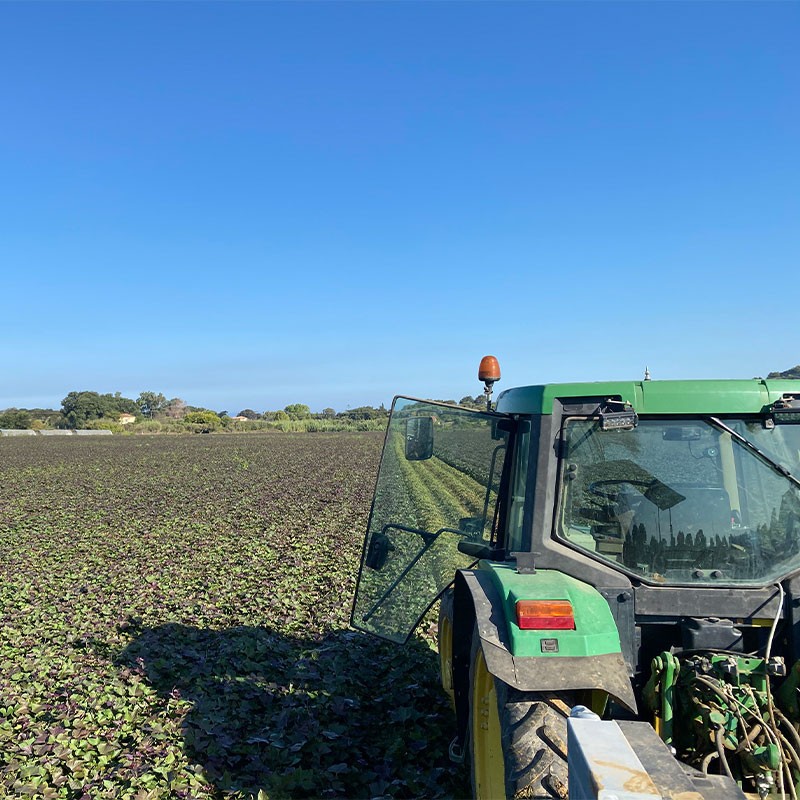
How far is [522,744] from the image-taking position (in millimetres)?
2668

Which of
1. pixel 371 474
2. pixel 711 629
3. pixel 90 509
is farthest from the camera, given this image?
pixel 371 474

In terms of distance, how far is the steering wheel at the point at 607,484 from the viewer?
3.29 meters

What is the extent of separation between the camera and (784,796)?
2795 mm

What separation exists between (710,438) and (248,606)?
19.2 ft

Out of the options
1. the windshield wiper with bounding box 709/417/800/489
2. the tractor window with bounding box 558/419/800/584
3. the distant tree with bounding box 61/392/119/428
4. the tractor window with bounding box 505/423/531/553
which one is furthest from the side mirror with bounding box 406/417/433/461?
the distant tree with bounding box 61/392/119/428

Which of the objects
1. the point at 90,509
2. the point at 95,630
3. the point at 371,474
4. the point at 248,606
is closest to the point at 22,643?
the point at 95,630

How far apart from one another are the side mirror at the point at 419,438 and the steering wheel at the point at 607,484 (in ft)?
3.42

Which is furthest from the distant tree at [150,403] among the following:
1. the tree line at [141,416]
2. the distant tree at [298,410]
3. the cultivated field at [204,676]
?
the cultivated field at [204,676]

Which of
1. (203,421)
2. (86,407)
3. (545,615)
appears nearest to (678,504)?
(545,615)

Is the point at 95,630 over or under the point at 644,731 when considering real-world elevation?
under

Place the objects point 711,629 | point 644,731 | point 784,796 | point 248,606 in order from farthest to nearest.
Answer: point 248,606
point 711,629
point 784,796
point 644,731

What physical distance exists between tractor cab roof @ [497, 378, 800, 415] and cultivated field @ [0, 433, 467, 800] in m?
2.36

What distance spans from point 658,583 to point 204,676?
154 inches

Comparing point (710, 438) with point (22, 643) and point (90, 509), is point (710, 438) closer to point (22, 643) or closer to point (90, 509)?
point (22, 643)
